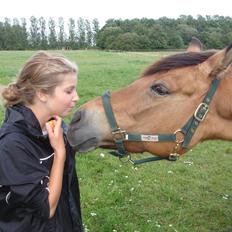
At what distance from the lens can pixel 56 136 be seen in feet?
9.45

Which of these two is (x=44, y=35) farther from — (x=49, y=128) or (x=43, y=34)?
(x=49, y=128)

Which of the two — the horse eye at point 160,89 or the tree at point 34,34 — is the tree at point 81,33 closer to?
the tree at point 34,34

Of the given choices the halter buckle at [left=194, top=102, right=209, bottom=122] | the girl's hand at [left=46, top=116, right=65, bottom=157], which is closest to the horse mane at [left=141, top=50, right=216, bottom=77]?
the halter buckle at [left=194, top=102, right=209, bottom=122]

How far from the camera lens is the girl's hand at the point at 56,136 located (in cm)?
287

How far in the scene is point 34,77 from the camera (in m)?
2.85

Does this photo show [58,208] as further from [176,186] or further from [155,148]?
[176,186]

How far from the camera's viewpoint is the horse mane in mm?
3328

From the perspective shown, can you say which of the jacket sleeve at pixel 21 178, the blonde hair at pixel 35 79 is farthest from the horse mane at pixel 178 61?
the jacket sleeve at pixel 21 178

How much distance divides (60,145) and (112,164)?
14.9 ft

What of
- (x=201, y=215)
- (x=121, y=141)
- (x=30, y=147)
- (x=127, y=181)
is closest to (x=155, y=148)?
(x=121, y=141)

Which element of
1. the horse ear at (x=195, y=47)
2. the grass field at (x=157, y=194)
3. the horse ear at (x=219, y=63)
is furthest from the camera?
the grass field at (x=157, y=194)

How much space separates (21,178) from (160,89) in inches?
51.6

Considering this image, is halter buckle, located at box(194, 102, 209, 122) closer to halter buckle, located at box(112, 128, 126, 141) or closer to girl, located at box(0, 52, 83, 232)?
halter buckle, located at box(112, 128, 126, 141)

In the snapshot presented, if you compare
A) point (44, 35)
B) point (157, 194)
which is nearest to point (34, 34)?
point (44, 35)
